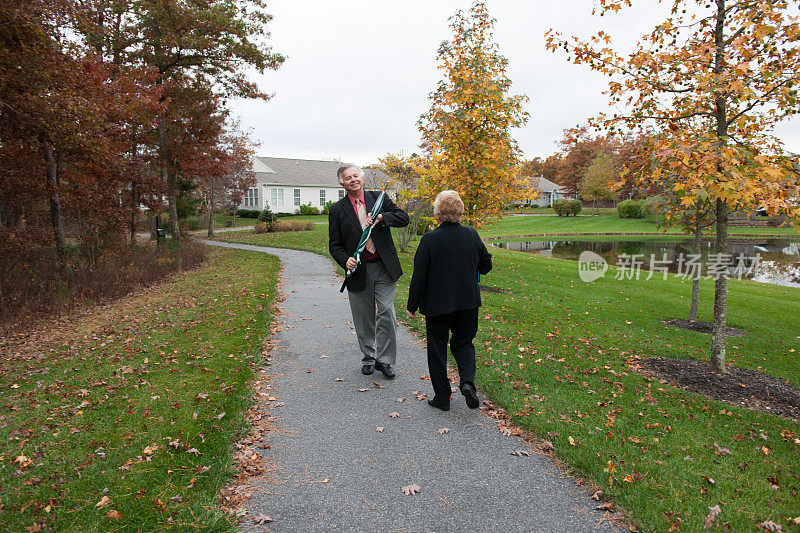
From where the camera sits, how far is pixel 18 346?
6.57 m

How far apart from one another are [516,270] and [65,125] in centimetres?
1288

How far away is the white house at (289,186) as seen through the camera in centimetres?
4472

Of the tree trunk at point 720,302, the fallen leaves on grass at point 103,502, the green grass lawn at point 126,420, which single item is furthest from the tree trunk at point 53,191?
the tree trunk at point 720,302

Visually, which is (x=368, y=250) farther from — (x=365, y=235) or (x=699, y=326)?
(x=699, y=326)

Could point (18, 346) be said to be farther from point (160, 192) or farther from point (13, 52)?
point (160, 192)

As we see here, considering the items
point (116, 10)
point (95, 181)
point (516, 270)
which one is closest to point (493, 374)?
point (516, 270)

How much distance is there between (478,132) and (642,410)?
293 inches

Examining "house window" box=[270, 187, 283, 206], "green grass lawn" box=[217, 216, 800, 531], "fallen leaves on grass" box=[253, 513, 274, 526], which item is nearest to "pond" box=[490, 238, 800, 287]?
"green grass lawn" box=[217, 216, 800, 531]

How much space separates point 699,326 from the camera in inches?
342

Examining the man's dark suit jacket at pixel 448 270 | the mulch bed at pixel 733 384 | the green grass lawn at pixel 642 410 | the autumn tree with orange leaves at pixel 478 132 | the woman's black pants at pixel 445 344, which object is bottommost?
the mulch bed at pixel 733 384

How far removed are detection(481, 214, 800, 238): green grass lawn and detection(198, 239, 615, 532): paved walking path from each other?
108 feet

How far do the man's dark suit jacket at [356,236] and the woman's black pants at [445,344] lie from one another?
877 millimetres

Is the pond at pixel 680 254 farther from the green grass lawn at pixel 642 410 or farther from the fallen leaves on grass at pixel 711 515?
the fallen leaves on grass at pixel 711 515

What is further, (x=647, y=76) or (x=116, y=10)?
(x=116, y=10)
